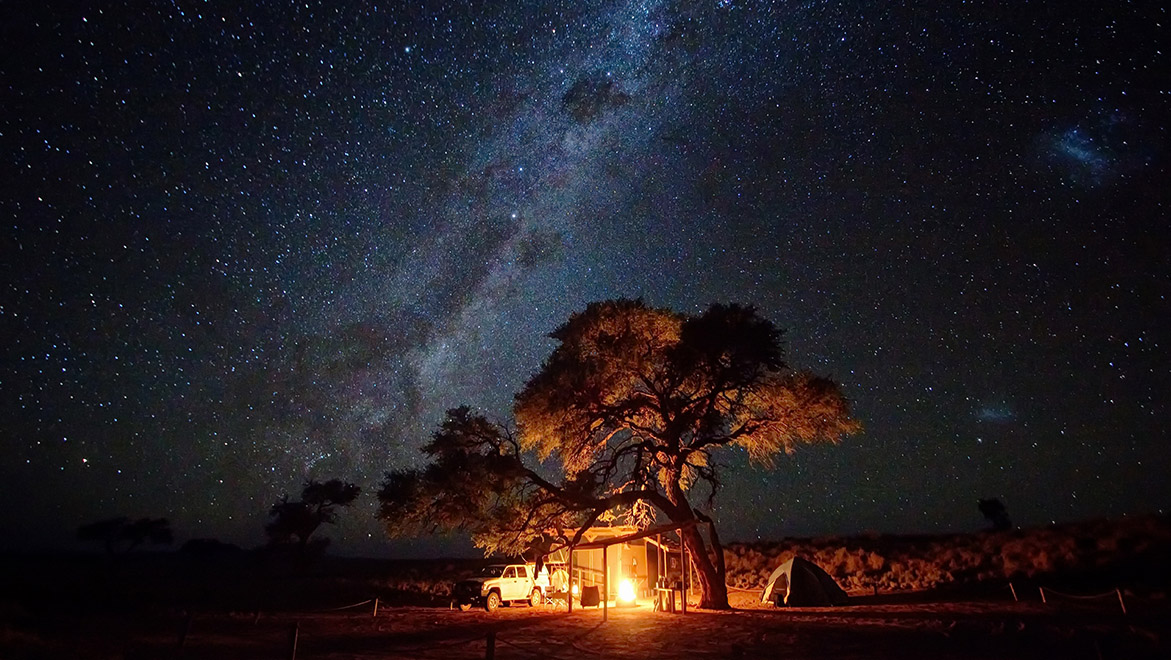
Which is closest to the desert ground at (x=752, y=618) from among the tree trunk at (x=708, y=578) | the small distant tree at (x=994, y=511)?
the tree trunk at (x=708, y=578)

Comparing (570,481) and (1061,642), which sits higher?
(570,481)

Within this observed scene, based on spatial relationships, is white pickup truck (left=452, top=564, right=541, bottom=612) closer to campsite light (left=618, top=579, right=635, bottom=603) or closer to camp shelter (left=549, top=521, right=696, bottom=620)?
camp shelter (left=549, top=521, right=696, bottom=620)

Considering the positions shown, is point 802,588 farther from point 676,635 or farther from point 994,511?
point 994,511

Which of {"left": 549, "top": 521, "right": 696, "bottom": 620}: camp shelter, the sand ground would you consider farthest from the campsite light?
the sand ground

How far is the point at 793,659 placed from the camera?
13.7m

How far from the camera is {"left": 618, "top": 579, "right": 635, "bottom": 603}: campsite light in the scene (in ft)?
110

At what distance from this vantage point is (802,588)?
1071 inches

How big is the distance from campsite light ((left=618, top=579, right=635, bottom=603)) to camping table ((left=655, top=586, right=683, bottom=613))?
6.49 metres

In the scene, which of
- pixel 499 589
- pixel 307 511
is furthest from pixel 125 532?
pixel 499 589

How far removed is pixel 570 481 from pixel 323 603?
19588 millimetres

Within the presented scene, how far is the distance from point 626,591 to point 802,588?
9.41 metres

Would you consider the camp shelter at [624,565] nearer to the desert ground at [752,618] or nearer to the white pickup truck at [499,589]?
the white pickup truck at [499,589]

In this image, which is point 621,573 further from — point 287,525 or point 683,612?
point 287,525

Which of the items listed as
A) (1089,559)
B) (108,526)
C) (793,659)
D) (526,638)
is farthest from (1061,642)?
(108,526)
